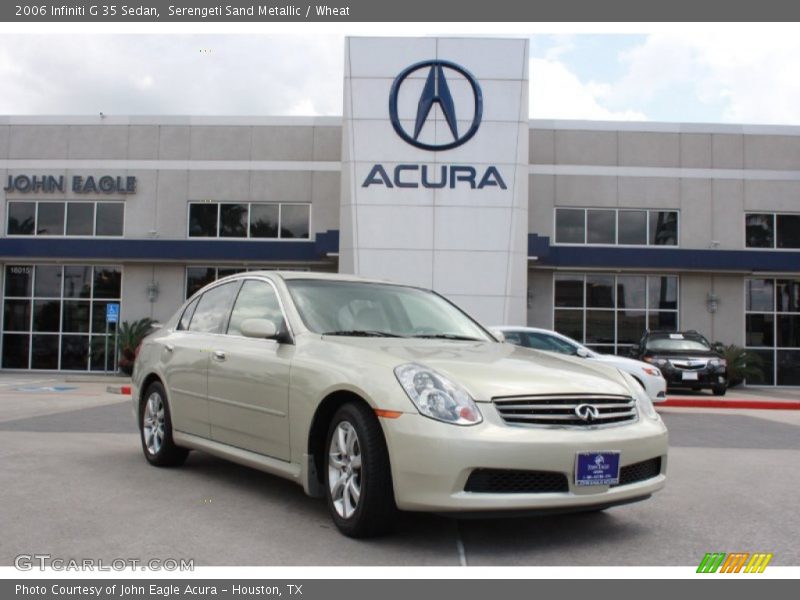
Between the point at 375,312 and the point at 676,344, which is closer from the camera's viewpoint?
the point at 375,312

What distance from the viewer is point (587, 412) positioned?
4.47 m

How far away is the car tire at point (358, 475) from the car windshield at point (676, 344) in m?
15.5

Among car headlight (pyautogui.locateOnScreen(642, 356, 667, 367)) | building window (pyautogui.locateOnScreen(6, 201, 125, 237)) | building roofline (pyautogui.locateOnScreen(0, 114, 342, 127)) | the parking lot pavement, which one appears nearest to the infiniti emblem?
the parking lot pavement

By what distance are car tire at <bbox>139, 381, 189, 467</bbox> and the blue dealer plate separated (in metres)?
3.71

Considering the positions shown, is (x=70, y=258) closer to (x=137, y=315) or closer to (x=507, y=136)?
(x=137, y=315)

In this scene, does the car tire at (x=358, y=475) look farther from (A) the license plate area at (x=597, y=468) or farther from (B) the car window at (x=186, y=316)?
(B) the car window at (x=186, y=316)

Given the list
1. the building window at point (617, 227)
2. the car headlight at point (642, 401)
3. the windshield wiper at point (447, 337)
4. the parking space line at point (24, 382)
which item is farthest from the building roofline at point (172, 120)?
the car headlight at point (642, 401)

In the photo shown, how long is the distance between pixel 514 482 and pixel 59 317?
75.7 ft

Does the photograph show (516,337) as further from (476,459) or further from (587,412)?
(476,459)

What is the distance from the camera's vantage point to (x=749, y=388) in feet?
76.1

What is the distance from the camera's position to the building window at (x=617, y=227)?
24.1 m

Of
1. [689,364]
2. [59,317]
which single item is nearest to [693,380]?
[689,364]
